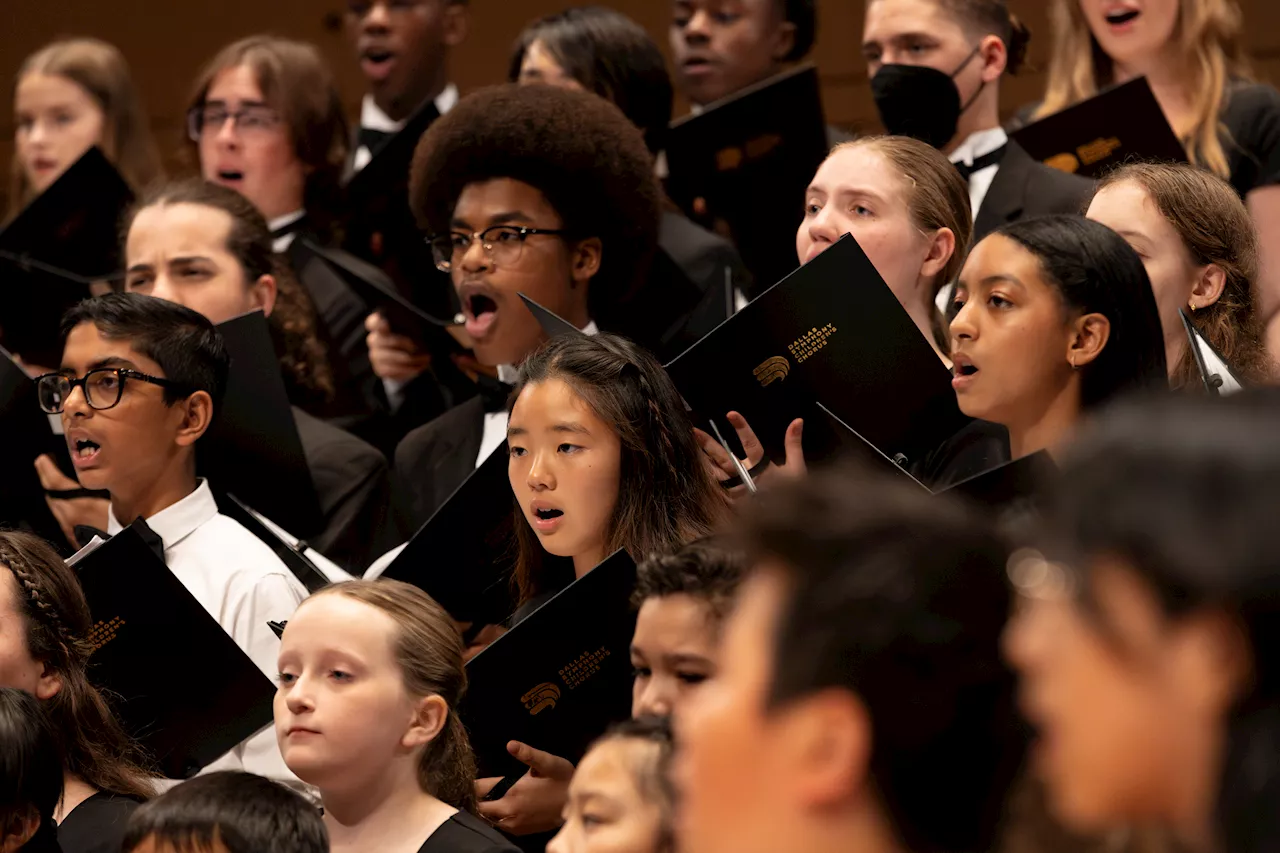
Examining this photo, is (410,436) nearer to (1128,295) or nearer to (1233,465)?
(1128,295)

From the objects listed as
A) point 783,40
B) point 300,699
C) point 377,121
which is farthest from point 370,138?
point 300,699

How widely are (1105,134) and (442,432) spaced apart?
119 cm

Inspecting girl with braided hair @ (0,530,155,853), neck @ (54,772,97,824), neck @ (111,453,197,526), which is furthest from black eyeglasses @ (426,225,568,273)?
neck @ (54,772,97,824)

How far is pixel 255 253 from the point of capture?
11.4 ft

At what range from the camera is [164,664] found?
242 cm

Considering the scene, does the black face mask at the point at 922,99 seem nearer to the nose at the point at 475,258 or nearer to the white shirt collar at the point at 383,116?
the nose at the point at 475,258

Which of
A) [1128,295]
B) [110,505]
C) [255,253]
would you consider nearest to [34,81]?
[255,253]

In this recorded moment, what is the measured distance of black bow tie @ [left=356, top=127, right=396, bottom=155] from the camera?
4.30 meters

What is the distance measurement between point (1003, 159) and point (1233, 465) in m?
2.17

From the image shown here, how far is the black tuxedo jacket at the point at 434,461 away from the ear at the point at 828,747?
2019 millimetres

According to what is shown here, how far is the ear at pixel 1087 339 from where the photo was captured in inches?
85.2

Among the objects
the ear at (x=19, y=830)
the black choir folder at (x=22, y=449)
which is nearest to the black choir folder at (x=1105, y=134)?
the black choir folder at (x=22, y=449)

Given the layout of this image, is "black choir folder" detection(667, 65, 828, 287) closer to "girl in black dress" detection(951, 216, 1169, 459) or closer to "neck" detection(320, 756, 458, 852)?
"girl in black dress" detection(951, 216, 1169, 459)

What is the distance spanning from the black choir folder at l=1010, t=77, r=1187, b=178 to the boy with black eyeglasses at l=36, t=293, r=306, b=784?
1339 millimetres
